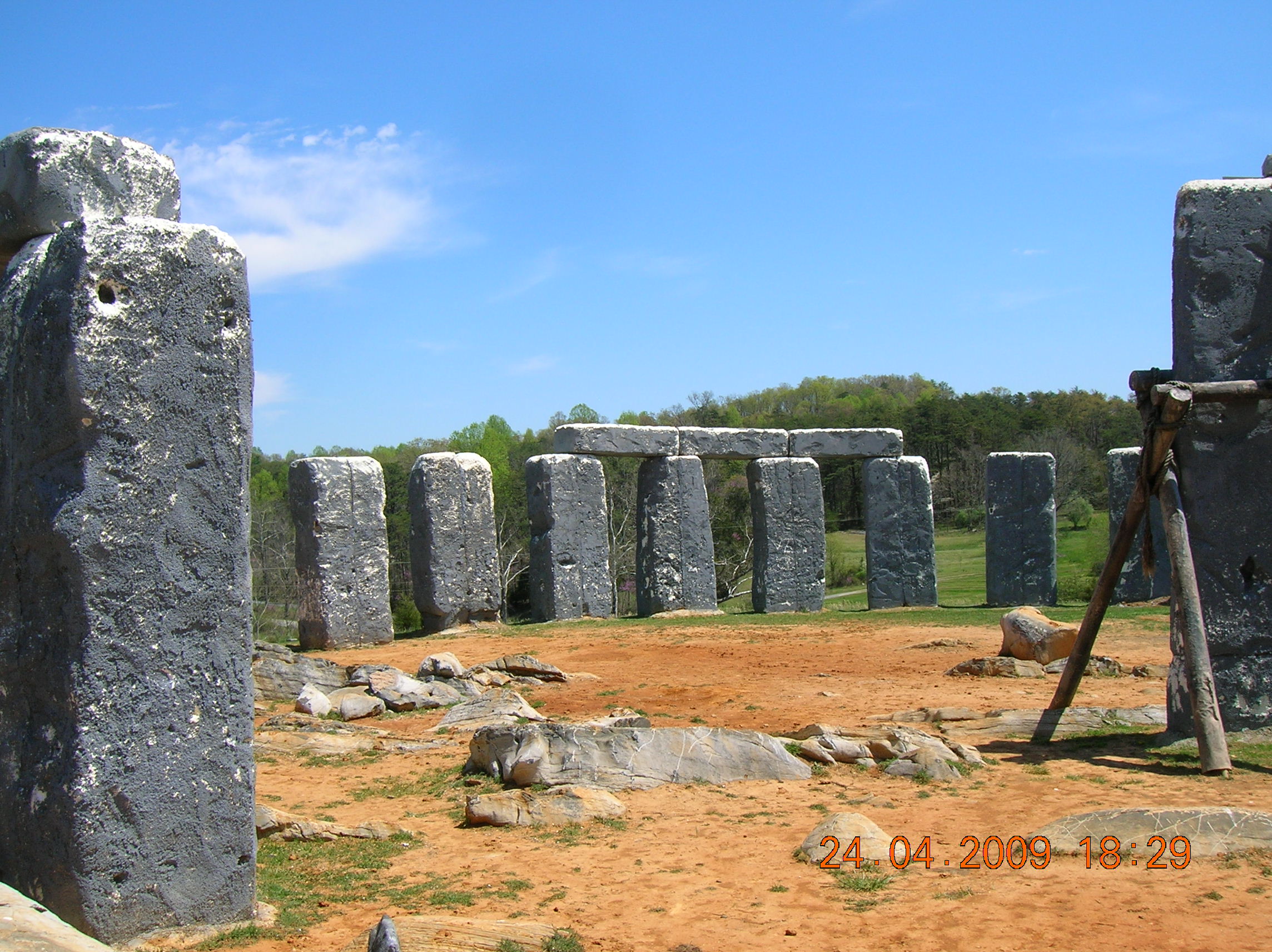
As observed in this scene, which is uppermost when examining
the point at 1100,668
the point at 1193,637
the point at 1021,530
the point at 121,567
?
the point at 121,567

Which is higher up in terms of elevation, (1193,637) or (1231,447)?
(1231,447)

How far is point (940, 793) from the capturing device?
559 centimetres

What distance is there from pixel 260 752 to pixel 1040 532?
11407mm

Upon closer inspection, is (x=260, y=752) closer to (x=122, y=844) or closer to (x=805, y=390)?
(x=122, y=844)

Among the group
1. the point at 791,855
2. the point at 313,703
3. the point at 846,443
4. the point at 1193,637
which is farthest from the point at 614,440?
the point at 791,855

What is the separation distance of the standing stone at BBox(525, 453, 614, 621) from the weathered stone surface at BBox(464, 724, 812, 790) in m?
8.13

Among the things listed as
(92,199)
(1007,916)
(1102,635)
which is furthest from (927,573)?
(92,199)

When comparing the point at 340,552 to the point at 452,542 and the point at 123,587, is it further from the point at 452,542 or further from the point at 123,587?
the point at 123,587

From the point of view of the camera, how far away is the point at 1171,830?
4.55m

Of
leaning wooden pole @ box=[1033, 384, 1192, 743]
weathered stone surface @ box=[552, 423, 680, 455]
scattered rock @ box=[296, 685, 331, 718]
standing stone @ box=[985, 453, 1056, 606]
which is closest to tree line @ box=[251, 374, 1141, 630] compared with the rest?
weathered stone surface @ box=[552, 423, 680, 455]

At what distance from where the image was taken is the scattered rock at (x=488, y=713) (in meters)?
7.62

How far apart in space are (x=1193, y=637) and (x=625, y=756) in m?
3.07

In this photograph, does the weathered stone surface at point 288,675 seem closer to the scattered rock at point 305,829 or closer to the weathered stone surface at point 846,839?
the scattered rock at point 305,829

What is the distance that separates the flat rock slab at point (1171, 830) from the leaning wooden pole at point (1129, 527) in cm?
181
